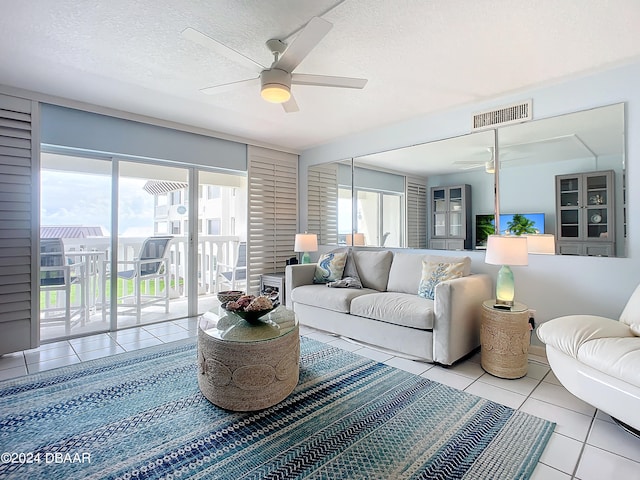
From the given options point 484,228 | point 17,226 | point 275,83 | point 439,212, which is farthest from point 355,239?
point 17,226

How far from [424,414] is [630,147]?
248cm

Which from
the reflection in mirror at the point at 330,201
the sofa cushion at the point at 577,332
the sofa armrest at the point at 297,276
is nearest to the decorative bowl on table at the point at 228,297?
the sofa armrest at the point at 297,276

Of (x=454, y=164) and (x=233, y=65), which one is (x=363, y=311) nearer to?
(x=454, y=164)

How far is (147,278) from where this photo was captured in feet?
13.1

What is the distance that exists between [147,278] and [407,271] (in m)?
3.11

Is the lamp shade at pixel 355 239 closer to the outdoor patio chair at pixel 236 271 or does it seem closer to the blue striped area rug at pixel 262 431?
the outdoor patio chair at pixel 236 271

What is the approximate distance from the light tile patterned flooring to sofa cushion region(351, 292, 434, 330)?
341mm

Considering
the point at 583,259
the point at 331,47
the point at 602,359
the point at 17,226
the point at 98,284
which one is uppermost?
the point at 331,47

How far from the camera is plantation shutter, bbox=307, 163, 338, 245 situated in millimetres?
4652

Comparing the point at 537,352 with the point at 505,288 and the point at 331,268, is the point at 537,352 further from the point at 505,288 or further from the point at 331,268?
the point at 331,268

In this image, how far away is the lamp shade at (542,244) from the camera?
280cm

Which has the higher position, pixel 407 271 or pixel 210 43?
pixel 210 43

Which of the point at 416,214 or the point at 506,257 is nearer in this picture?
the point at 506,257

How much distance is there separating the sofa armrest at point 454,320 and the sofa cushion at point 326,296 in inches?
36.8
